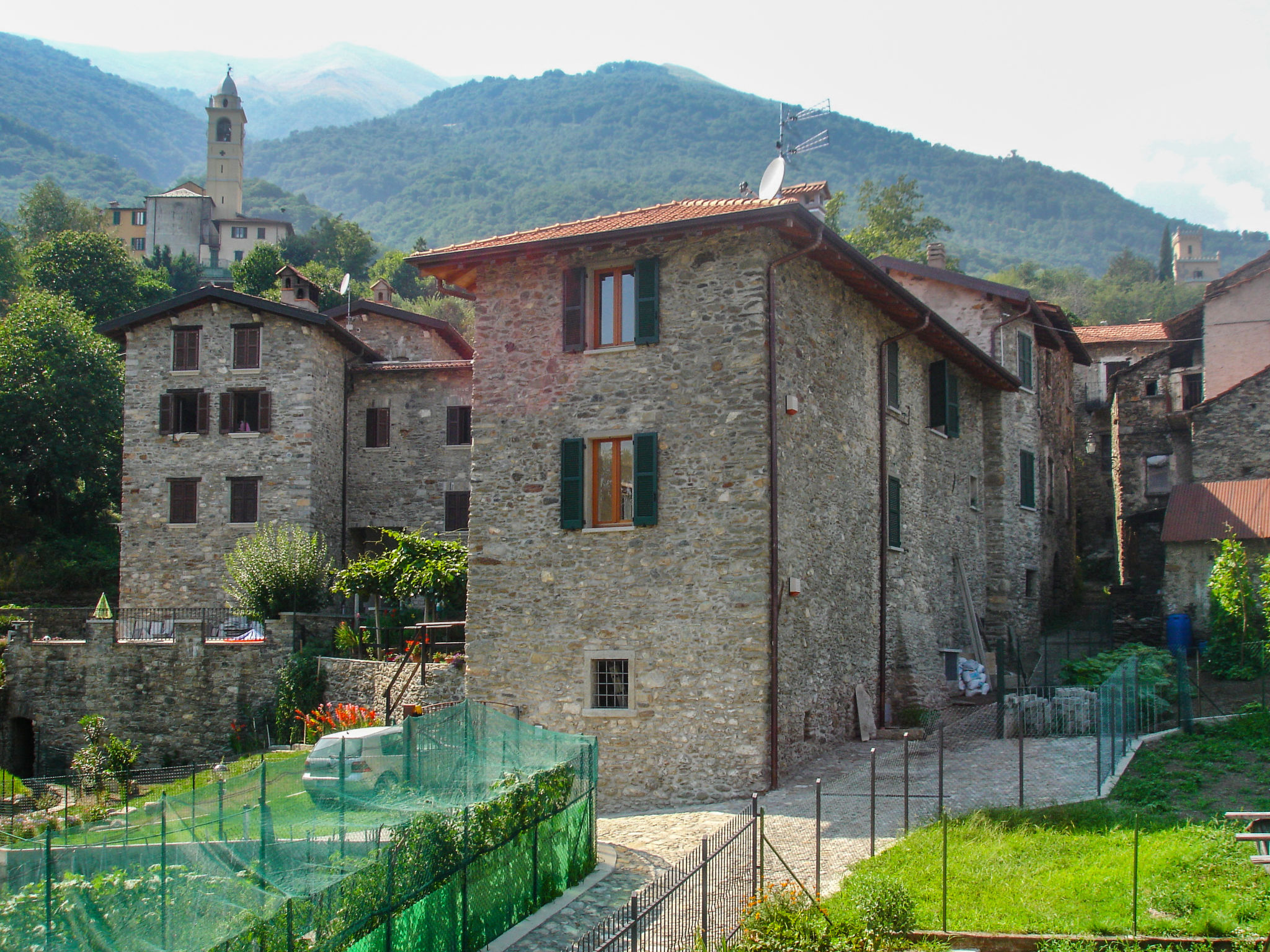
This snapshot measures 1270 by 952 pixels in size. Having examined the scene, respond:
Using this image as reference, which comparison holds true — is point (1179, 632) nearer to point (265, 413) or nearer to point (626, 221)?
point (626, 221)

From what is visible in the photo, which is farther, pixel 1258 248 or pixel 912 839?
pixel 1258 248

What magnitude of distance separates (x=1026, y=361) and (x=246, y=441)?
66.6 feet

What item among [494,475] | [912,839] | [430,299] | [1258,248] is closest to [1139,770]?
[912,839]

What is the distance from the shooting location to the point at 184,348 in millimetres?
31859

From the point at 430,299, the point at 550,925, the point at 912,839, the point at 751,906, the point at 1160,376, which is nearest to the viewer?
the point at 751,906

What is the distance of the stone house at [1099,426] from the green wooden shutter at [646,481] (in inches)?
993

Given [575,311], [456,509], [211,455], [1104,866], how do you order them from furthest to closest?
[456,509], [211,455], [575,311], [1104,866]

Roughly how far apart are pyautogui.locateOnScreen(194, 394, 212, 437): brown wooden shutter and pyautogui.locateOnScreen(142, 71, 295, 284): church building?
6900 centimetres

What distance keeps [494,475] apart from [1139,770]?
34.5 ft

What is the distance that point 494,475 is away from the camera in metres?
19.4

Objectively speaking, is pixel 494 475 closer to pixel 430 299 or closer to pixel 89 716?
pixel 89 716

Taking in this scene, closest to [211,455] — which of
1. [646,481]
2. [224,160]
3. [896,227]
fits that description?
[646,481]

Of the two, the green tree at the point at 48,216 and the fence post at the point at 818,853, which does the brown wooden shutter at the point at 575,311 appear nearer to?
the fence post at the point at 818,853

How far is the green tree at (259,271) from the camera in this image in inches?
2643
